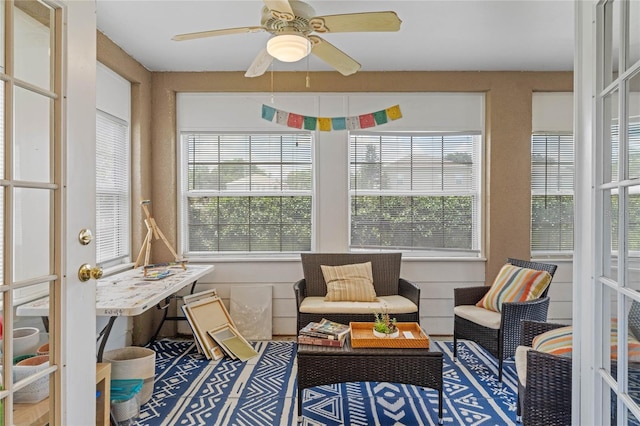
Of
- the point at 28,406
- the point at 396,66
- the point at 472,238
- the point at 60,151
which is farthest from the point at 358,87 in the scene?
the point at 28,406

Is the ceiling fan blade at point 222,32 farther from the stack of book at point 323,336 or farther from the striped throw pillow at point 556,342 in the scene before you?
the striped throw pillow at point 556,342

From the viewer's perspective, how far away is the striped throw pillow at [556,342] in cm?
194

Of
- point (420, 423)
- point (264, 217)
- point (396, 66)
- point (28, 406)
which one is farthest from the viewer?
point (264, 217)

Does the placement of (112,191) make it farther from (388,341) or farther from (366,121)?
(388,341)

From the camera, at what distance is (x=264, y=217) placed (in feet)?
Answer: 13.6

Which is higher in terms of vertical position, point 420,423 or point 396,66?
point 396,66

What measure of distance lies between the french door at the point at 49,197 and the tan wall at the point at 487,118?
105 inches

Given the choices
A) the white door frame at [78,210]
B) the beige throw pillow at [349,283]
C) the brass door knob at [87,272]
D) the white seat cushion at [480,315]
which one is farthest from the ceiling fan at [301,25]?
the white seat cushion at [480,315]

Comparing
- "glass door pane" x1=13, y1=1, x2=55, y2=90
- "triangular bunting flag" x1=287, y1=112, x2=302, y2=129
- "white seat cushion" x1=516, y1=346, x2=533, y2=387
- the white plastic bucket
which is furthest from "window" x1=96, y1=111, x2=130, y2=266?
"white seat cushion" x1=516, y1=346, x2=533, y2=387

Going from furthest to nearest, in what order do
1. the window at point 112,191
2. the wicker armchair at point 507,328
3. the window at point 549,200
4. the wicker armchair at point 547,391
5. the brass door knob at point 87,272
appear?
the window at point 549,200 → the window at point 112,191 → the wicker armchair at point 507,328 → the wicker armchair at point 547,391 → the brass door knob at point 87,272

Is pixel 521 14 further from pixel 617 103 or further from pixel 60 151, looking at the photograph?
pixel 60 151

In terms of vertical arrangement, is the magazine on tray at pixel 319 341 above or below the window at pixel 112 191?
below

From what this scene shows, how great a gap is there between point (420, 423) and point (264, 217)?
2414 millimetres

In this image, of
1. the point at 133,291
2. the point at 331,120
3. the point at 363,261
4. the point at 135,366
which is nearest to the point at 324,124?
the point at 331,120
